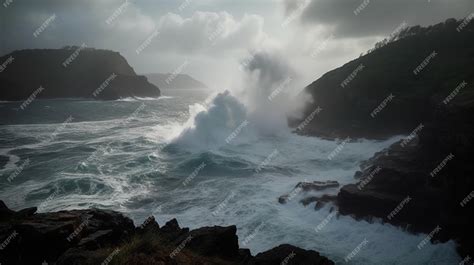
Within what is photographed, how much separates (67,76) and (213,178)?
124 metres

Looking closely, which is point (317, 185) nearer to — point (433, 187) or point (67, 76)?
point (433, 187)

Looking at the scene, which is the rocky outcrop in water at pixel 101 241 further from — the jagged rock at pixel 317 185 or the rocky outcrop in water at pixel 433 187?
the jagged rock at pixel 317 185

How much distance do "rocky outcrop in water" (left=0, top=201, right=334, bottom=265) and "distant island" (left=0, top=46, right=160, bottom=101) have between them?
382ft

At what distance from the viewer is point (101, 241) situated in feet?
35.6

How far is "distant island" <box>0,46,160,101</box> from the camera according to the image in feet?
395

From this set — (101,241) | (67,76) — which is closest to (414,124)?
(101,241)

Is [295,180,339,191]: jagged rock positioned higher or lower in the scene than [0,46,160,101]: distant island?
lower

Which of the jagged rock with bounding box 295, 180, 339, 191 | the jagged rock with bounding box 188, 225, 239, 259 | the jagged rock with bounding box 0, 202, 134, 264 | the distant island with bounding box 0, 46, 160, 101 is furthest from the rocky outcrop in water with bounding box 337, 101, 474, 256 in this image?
the distant island with bounding box 0, 46, 160, 101

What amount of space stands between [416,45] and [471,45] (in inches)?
316

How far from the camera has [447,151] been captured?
1742 cm

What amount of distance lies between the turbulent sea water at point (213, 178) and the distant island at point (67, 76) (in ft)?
273

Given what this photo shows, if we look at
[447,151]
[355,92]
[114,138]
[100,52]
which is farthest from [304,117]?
[100,52]

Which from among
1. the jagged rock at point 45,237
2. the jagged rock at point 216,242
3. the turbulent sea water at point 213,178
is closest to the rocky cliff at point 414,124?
the turbulent sea water at point 213,178

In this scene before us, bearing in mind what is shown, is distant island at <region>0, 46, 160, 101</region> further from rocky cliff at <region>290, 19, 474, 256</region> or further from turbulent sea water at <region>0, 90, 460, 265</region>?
rocky cliff at <region>290, 19, 474, 256</region>
